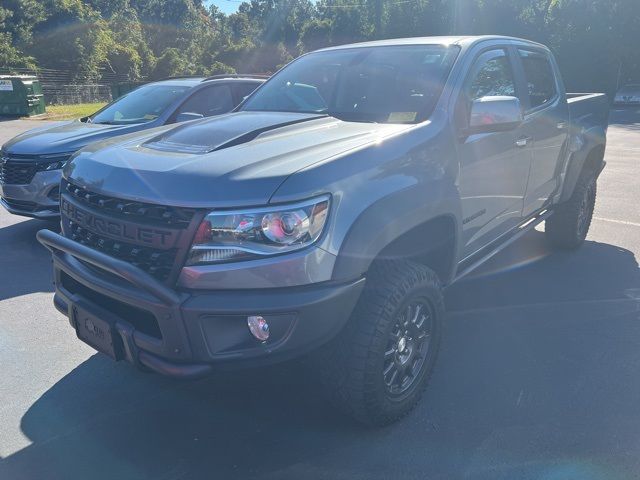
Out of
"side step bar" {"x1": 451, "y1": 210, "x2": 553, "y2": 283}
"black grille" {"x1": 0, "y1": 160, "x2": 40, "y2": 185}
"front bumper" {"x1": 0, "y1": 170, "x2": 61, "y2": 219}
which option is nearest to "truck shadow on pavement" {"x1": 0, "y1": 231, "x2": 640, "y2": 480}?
"side step bar" {"x1": 451, "y1": 210, "x2": 553, "y2": 283}

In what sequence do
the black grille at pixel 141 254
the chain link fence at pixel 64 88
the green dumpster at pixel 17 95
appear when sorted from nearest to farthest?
1. the black grille at pixel 141 254
2. the green dumpster at pixel 17 95
3. the chain link fence at pixel 64 88

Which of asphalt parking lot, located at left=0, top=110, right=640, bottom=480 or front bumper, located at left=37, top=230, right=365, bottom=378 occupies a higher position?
front bumper, located at left=37, top=230, right=365, bottom=378

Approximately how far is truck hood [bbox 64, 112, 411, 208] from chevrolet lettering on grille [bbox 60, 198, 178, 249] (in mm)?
125

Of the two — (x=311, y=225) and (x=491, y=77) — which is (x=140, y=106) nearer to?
(x=491, y=77)

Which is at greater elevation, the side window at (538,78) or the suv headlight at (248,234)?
the side window at (538,78)

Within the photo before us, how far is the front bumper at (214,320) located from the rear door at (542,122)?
247cm

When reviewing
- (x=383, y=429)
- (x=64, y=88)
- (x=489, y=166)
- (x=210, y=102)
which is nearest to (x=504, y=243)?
(x=489, y=166)

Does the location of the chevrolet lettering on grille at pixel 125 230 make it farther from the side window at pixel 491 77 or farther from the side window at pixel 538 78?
the side window at pixel 538 78

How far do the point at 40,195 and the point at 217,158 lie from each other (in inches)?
160

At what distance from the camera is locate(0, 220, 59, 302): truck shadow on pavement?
5.07 m

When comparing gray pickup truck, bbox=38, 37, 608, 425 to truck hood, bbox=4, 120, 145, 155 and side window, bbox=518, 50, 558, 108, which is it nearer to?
side window, bbox=518, 50, 558, 108

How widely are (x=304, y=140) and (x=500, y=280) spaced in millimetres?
2948

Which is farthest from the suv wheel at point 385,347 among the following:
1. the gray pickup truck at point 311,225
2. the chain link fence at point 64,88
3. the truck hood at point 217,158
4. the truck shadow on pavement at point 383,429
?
the chain link fence at point 64,88

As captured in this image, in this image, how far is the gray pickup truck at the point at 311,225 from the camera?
2434mm
